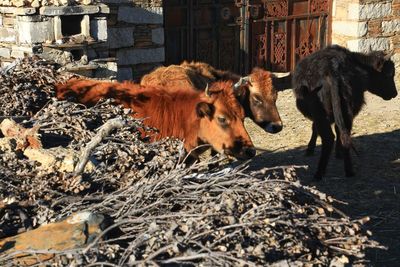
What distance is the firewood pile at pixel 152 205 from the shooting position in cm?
322

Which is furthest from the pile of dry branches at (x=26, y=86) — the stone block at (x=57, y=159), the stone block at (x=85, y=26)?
the stone block at (x=85, y=26)

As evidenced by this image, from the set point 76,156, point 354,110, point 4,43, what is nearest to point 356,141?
point 354,110

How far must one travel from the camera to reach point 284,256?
336 centimetres

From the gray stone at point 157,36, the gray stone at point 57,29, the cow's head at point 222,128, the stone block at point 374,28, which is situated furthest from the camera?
the stone block at point 374,28

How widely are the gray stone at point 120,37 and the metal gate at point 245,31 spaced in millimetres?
999

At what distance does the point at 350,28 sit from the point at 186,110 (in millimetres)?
7389

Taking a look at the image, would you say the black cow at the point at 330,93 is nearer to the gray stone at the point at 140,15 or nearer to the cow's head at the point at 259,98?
the cow's head at the point at 259,98

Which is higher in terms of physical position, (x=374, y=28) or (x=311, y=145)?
(x=374, y=28)

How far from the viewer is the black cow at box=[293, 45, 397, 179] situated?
7891 millimetres

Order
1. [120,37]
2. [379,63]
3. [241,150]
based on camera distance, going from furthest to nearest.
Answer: [120,37], [379,63], [241,150]

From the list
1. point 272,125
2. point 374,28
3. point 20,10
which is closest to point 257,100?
point 272,125

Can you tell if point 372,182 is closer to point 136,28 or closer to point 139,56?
point 139,56

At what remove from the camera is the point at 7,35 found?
8984 millimetres

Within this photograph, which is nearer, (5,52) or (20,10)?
(20,10)
